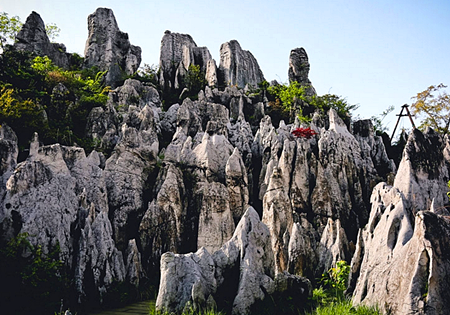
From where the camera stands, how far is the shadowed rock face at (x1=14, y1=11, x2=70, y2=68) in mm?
30812

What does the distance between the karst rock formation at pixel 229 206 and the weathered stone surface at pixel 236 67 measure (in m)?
5.69

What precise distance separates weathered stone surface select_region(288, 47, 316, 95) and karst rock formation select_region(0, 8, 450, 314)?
24.8 ft

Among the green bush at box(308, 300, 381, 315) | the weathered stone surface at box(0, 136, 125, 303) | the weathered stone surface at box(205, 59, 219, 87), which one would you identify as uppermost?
the weathered stone surface at box(205, 59, 219, 87)

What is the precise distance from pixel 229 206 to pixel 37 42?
22206 millimetres

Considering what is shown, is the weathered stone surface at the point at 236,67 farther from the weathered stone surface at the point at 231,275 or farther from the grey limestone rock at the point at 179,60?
the weathered stone surface at the point at 231,275

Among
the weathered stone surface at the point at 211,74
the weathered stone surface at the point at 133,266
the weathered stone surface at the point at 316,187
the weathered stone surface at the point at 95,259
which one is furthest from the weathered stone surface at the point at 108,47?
the weathered stone surface at the point at 95,259

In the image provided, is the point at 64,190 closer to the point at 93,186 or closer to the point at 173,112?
the point at 93,186

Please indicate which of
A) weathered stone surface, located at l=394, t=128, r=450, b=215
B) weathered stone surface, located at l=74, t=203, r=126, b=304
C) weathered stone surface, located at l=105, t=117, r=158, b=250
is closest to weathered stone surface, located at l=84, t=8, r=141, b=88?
weathered stone surface, located at l=105, t=117, r=158, b=250

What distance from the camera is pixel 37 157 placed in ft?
47.1

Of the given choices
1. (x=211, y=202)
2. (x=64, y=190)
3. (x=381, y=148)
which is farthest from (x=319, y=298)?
(x=381, y=148)

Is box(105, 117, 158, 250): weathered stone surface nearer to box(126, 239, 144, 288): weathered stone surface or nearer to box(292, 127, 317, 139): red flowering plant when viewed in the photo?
box(126, 239, 144, 288): weathered stone surface

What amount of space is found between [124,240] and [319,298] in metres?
7.78

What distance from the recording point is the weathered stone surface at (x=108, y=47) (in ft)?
103

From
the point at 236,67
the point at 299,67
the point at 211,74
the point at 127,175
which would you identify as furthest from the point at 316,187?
the point at 299,67
